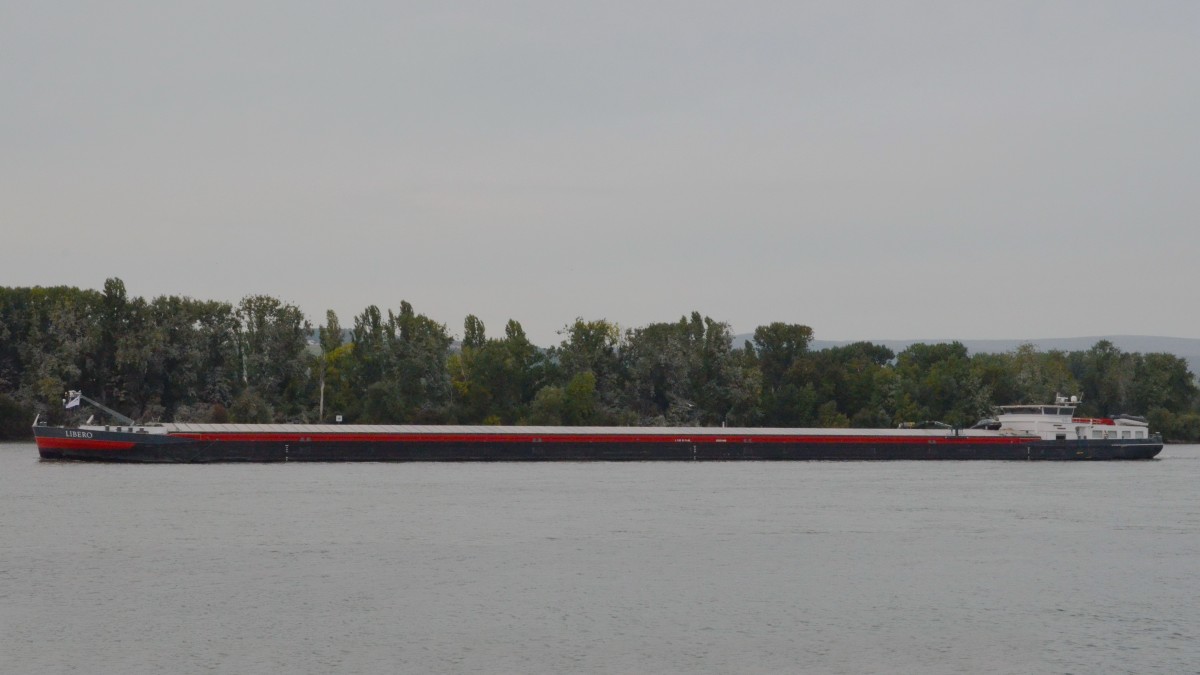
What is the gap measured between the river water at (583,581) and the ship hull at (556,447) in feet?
31.5

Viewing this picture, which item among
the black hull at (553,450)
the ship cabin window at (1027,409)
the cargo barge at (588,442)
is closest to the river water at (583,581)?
the black hull at (553,450)

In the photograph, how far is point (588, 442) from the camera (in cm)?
6272

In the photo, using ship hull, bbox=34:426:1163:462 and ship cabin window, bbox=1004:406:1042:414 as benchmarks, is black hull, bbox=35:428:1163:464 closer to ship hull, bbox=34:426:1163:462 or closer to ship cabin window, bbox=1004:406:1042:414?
ship hull, bbox=34:426:1163:462

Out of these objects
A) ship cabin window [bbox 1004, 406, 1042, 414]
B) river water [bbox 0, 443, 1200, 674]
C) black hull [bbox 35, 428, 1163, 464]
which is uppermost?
ship cabin window [bbox 1004, 406, 1042, 414]

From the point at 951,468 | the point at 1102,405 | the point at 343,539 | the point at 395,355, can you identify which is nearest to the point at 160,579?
the point at 343,539

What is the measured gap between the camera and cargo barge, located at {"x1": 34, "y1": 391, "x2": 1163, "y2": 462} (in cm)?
5381

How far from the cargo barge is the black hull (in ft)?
0.15

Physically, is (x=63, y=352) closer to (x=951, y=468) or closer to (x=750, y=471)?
(x=750, y=471)

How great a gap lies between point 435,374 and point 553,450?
77.6ft

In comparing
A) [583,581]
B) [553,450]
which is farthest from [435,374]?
[583,581]

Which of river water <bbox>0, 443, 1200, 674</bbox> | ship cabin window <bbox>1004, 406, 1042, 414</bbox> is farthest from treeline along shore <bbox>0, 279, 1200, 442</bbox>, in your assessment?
river water <bbox>0, 443, 1200, 674</bbox>

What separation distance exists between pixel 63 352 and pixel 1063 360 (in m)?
92.9

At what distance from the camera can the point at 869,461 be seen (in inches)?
2798

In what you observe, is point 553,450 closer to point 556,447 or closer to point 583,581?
point 556,447
